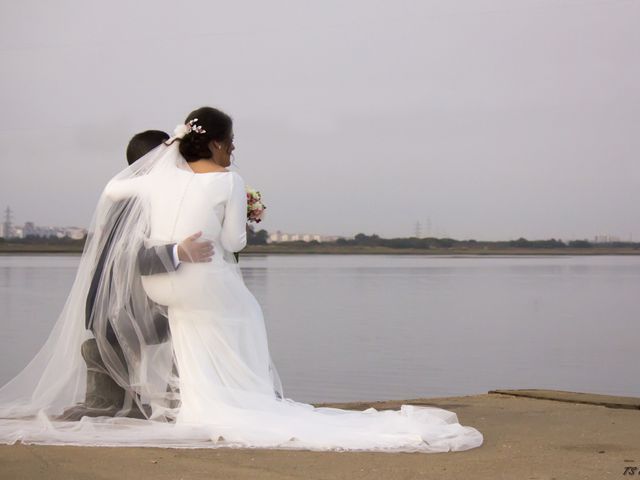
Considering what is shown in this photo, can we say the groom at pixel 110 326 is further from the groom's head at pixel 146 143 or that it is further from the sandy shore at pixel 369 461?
the sandy shore at pixel 369 461

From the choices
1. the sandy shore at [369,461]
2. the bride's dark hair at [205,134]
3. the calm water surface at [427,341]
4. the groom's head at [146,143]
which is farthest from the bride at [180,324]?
the calm water surface at [427,341]

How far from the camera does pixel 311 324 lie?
1920 centimetres

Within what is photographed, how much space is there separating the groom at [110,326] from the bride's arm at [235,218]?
4.4 inches

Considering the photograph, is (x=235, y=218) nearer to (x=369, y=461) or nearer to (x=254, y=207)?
(x=254, y=207)

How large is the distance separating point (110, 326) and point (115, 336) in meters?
0.06

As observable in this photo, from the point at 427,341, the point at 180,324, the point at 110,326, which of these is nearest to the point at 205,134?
the point at 180,324

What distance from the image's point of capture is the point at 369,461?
460cm

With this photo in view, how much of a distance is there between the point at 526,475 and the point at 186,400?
186cm

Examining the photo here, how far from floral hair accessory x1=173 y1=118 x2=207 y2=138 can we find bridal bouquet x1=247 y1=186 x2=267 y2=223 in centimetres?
50

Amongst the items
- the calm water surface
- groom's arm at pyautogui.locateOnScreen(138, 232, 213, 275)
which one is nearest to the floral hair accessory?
groom's arm at pyautogui.locateOnScreen(138, 232, 213, 275)

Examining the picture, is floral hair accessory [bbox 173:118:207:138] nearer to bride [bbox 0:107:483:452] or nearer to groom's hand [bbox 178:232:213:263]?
bride [bbox 0:107:483:452]

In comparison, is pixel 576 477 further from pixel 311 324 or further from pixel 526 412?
pixel 311 324

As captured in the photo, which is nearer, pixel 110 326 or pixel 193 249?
pixel 193 249

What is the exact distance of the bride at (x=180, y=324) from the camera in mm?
5328
